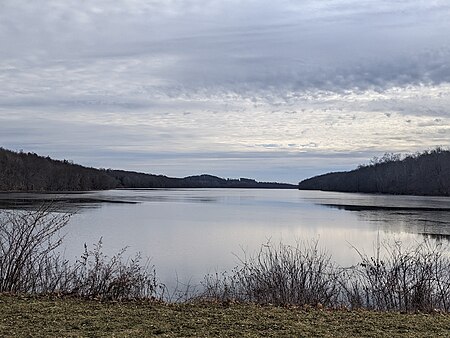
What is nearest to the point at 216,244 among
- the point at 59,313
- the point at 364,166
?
the point at 59,313

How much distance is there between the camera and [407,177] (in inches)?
3191

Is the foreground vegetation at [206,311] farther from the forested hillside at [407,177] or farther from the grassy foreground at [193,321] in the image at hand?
the forested hillside at [407,177]

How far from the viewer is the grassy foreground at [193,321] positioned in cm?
538

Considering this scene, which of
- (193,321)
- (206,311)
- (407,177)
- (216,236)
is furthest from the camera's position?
(407,177)

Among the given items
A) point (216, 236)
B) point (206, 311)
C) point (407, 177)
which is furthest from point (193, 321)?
point (407, 177)

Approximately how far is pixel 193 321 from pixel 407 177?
→ 80.3 meters

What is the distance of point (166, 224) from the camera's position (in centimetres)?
2425

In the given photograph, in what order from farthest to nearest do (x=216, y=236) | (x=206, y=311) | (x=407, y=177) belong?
(x=407, y=177)
(x=216, y=236)
(x=206, y=311)

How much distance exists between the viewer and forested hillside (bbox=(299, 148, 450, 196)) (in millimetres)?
73688

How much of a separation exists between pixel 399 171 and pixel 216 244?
75144 millimetres

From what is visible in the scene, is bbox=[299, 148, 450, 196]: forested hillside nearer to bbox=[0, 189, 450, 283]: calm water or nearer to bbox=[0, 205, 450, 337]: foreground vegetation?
bbox=[0, 189, 450, 283]: calm water

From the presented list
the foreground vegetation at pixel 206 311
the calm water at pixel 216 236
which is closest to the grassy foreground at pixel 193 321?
the foreground vegetation at pixel 206 311

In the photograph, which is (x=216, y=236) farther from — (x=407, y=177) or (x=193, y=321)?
(x=407, y=177)

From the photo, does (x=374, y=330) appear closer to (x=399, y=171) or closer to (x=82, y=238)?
(x=82, y=238)
